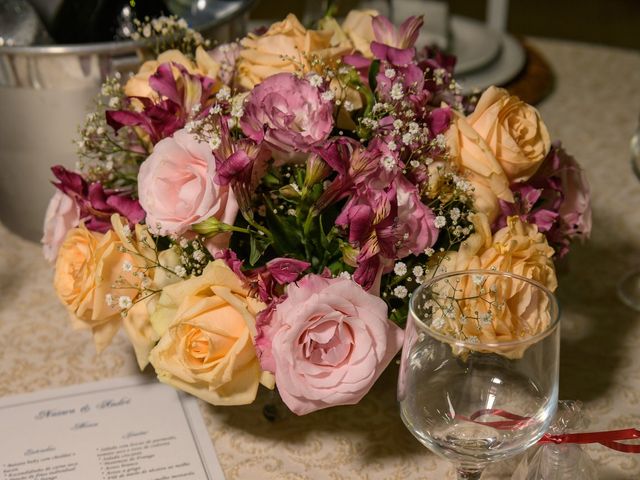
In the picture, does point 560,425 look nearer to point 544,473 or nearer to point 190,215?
point 544,473

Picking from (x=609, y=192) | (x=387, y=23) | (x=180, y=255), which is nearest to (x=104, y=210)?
(x=180, y=255)

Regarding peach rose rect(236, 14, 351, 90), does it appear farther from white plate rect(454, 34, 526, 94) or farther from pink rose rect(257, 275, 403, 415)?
white plate rect(454, 34, 526, 94)

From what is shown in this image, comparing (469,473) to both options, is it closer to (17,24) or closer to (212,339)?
(212,339)

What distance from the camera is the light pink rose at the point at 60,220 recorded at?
0.88 metres

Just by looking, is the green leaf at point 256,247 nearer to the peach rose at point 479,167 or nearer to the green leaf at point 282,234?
the green leaf at point 282,234

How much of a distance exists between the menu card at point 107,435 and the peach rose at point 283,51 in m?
0.33

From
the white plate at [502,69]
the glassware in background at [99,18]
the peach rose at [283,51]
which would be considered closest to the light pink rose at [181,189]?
the peach rose at [283,51]

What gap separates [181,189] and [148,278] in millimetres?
87

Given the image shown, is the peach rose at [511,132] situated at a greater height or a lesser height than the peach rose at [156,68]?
lesser

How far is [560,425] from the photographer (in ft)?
2.35

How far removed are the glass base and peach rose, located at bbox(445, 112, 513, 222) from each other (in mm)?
324

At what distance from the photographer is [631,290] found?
1.04 meters

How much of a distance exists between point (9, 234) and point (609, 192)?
32.6 inches

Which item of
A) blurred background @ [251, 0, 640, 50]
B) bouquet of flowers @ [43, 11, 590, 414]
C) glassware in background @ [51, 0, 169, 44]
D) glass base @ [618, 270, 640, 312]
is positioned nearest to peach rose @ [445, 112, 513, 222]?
bouquet of flowers @ [43, 11, 590, 414]
